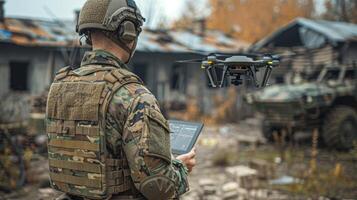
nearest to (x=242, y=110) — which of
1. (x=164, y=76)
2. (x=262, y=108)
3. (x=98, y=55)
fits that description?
(x=164, y=76)

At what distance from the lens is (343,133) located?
32.9 ft

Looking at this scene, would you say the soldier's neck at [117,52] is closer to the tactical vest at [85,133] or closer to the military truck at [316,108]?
the tactical vest at [85,133]

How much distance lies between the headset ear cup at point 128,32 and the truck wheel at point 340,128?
28.0 ft

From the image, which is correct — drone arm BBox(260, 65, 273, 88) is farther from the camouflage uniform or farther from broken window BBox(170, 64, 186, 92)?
broken window BBox(170, 64, 186, 92)

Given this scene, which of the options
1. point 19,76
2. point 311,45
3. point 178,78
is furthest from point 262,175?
point 178,78

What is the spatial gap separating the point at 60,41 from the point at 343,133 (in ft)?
27.3

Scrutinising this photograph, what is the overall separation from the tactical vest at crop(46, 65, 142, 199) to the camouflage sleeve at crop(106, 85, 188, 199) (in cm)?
8

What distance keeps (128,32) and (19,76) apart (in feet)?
41.7

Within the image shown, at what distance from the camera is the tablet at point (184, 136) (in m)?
2.41

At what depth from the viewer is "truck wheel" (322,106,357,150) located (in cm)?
987

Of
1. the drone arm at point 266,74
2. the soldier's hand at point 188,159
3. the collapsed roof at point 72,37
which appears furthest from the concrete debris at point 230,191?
the collapsed roof at point 72,37

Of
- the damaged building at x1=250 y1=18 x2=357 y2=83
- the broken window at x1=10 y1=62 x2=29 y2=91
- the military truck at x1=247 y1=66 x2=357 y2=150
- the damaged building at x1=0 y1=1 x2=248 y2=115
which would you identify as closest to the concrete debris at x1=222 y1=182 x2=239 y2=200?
the military truck at x1=247 y1=66 x2=357 y2=150

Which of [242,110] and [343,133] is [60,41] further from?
[343,133]

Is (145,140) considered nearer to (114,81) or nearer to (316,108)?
(114,81)
